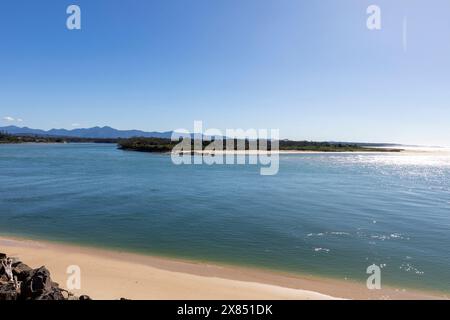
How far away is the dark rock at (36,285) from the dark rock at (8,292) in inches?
6.7

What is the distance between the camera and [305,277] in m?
12.7

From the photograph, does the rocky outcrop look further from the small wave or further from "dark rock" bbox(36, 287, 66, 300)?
the small wave

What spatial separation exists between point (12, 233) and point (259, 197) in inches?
702

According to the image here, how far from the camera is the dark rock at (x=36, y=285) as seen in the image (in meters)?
7.96

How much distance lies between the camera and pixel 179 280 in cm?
1149

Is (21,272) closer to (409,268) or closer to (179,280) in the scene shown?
(179,280)

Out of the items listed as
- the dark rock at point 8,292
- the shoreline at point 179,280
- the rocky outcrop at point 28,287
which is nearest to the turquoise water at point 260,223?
the shoreline at point 179,280

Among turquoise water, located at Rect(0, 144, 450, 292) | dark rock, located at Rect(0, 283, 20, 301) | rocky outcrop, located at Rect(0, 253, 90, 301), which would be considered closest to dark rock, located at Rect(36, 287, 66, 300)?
rocky outcrop, located at Rect(0, 253, 90, 301)

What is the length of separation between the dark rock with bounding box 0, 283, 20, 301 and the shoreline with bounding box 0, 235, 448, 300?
2058 millimetres

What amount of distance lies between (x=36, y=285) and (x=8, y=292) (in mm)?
582

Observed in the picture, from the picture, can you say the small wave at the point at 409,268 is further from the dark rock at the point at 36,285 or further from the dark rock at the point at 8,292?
the dark rock at the point at 8,292

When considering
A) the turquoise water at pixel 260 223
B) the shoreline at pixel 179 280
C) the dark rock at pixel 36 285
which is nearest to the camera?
the dark rock at pixel 36 285
